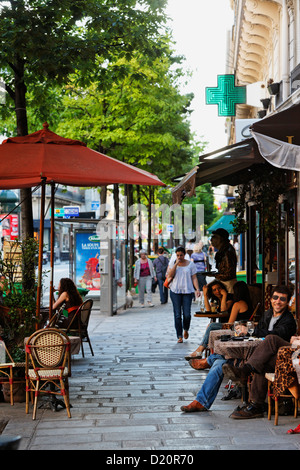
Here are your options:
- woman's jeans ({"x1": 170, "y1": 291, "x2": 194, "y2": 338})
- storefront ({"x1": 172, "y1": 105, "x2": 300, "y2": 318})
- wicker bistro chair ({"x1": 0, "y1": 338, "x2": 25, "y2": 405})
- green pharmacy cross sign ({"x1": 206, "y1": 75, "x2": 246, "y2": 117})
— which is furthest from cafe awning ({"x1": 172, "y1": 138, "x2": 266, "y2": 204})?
green pharmacy cross sign ({"x1": 206, "y1": 75, "x2": 246, "y2": 117})

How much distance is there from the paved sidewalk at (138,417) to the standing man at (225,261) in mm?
1504

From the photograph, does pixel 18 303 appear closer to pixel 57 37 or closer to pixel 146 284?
pixel 57 37

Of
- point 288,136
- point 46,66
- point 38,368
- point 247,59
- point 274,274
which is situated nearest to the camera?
point 38,368

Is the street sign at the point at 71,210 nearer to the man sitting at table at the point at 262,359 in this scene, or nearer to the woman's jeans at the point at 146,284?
the woman's jeans at the point at 146,284

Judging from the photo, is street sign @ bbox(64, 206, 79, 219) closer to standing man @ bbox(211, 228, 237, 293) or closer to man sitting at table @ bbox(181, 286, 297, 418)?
standing man @ bbox(211, 228, 237, 293)

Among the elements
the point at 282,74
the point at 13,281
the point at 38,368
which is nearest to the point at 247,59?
the point at 282,74

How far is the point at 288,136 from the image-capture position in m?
9.37

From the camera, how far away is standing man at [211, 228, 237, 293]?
1176 centimetres

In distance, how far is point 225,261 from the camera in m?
11.9

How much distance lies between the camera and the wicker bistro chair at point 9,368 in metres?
8.29

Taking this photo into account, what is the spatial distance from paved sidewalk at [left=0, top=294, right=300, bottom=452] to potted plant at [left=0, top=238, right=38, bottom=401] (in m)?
0.84

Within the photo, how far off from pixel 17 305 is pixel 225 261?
4.04 meters
